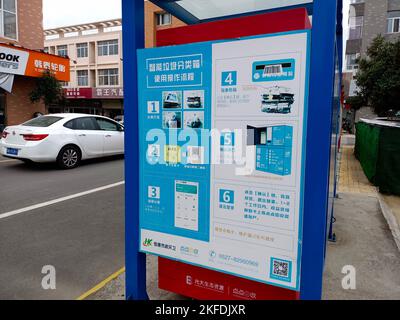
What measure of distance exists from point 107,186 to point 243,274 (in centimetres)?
518

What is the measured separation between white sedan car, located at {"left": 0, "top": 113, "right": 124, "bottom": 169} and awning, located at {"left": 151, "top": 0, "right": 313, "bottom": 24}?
600 cm

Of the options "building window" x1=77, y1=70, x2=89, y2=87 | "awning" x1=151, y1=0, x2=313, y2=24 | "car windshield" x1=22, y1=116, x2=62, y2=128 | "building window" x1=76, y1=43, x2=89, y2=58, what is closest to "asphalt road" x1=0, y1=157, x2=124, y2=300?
"car windshield" x1=22, y1=116, x2=62, y2=128

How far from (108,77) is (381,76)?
3407cm

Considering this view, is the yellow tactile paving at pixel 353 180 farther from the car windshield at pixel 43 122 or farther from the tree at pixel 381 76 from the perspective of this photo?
the car windshield at pixel 43 122

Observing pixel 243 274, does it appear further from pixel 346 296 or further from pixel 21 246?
pixel 21 246

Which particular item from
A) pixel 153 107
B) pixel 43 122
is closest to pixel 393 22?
pixel 43 122

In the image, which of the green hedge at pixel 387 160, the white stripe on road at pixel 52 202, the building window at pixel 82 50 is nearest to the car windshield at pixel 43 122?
the white stripe on road at pixel 52 202

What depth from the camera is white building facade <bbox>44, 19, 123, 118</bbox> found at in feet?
128

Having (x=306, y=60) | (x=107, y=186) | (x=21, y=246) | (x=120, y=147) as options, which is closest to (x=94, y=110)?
(x=120, y=147)

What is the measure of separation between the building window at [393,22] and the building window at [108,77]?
29.3m

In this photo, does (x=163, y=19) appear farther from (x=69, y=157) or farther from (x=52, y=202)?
(x=52, y=202)

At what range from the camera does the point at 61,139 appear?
805 cm

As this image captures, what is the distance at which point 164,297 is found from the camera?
9.07 ft

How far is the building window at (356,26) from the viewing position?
1188 inches
